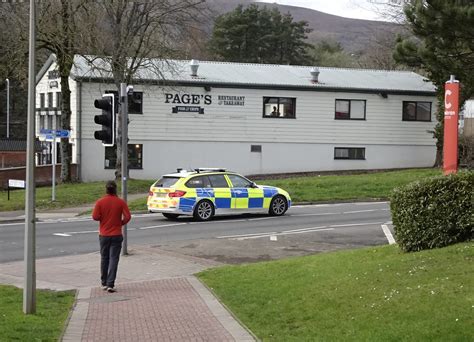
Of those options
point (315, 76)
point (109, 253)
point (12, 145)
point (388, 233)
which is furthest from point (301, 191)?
point (12, 145)

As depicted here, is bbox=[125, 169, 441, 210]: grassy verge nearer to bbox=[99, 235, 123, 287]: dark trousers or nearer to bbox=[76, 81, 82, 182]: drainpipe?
bbox=[76, 81, 82, 182]: drainpipe

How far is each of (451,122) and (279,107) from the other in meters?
28.9

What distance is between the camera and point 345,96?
4222cm

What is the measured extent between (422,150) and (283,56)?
36876mm

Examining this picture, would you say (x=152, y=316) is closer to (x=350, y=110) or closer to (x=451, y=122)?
(x=451, y=122)

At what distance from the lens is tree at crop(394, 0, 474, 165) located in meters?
11.8

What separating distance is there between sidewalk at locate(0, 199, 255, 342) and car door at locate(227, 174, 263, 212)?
6.56 metres

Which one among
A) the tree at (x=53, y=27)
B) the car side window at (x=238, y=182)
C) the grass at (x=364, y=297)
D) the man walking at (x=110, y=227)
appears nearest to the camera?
the grass at (x=364, y=297)

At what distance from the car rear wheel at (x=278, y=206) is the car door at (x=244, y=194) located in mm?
569

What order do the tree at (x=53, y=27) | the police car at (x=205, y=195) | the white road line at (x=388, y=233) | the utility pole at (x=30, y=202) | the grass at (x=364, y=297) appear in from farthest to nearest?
the tree at (x=53, y=27)
the police car at (x=205, y=195)
the white road line at (x=388, y=233)
the utility pole at (x=30, y=202)
the grass at (x=364, y=297)

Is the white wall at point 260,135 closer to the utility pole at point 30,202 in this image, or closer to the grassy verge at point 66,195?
the grassy verge at point 66,195

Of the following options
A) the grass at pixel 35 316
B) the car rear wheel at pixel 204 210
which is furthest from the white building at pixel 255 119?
the grass at pixel 35 316

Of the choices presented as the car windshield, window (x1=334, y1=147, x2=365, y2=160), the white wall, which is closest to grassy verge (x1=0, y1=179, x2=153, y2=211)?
the white wall

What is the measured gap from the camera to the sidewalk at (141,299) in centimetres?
827
